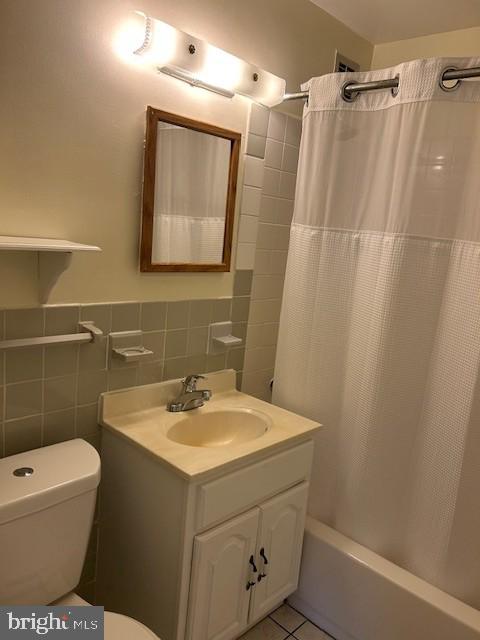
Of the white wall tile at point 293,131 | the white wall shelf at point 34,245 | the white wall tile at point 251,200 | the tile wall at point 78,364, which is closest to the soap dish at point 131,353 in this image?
the tile wall at point 78,364

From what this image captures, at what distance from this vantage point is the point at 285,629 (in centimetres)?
183

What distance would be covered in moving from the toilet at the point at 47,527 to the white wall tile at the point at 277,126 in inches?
54.6

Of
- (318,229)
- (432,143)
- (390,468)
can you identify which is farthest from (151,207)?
(390,468)

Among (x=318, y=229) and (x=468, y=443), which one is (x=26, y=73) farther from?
(x=468, y=443)

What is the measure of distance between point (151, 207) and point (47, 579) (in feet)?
3.71

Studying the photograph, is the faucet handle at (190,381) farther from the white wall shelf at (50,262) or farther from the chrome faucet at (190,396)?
the white wall shelf at (50,262)

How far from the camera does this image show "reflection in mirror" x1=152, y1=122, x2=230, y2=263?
161 cm

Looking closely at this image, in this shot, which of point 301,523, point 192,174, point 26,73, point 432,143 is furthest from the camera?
point 301,523

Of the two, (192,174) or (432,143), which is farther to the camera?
(192,174)

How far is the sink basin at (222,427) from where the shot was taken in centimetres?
174

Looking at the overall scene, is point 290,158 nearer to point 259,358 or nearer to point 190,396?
point 259,358

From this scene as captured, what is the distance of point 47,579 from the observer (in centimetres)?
128

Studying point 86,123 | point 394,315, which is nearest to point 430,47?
point 394,315

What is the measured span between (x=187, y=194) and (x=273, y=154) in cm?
47
